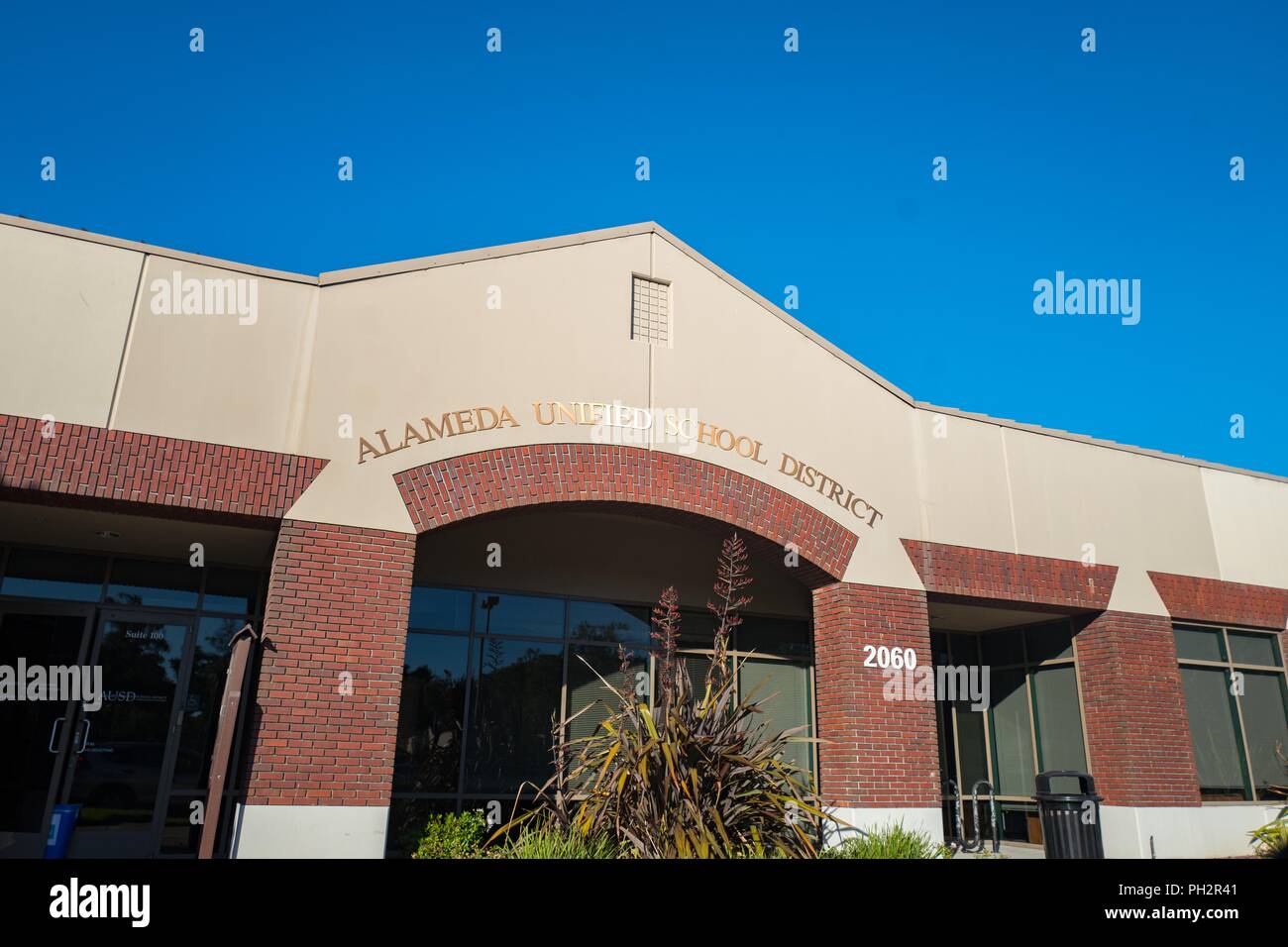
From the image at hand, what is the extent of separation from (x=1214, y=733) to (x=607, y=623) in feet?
30.9

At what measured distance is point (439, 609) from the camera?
11.3 metres

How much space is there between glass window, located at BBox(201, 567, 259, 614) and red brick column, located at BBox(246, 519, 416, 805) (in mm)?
2806

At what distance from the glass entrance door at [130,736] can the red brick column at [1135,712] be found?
39.6 ft

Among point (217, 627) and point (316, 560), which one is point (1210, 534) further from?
point (217, 627)

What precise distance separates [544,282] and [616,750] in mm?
5445

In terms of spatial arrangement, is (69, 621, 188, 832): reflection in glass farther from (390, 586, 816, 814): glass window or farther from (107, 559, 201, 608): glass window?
(390, 586, 816, 814): glass window

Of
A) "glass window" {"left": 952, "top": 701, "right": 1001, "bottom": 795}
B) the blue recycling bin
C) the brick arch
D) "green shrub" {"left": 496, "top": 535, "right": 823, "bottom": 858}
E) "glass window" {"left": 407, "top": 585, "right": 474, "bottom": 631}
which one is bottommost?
the blue recycling bin

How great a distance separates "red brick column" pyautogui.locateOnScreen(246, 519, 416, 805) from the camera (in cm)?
826

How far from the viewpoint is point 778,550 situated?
11.3 m

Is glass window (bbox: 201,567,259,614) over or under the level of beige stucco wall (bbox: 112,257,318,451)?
under

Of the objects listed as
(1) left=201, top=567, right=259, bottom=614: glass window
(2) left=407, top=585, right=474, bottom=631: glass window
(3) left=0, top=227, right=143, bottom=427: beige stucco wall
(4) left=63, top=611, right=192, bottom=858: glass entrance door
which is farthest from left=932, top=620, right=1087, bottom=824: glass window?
(3) left=0, top=227, right=143, bottom=427: beige stucco wall

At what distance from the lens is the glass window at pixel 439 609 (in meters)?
11.2

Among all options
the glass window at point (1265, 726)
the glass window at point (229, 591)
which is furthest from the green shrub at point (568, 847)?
the glass window at point (1265, 726)
